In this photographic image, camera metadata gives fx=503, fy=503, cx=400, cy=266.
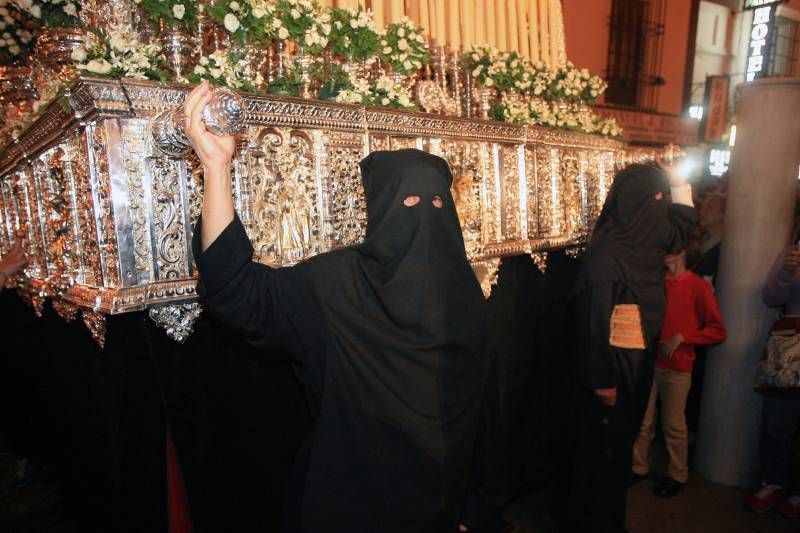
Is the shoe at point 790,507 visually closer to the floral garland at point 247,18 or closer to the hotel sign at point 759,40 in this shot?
the floral garland at point 247,18

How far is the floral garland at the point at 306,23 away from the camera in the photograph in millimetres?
2004

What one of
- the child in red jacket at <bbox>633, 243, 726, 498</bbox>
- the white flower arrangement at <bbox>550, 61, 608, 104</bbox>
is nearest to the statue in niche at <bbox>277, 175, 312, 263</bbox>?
the white flower arrangement at <bbox>550, 61, 608, 104</bbox>

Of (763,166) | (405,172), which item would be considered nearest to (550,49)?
(763,166)

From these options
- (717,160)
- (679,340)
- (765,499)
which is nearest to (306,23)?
(679,340)

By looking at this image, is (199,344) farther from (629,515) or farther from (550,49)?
(550,49)

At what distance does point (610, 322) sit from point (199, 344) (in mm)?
2102

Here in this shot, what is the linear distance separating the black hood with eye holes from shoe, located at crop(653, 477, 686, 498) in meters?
2.69

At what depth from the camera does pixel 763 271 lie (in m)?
3.57

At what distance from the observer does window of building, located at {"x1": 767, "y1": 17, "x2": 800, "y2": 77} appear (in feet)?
39.1

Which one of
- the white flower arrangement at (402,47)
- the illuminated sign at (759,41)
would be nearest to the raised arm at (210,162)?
the white flower arrangement at (402,47)

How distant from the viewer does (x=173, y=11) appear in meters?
1.78

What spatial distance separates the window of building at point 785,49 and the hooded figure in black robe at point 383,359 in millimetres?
13881

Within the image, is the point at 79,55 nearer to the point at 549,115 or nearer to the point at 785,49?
the point at 549,115

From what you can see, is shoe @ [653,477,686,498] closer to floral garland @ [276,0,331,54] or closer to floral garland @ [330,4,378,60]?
floral garland @ [330,4,378,60]
